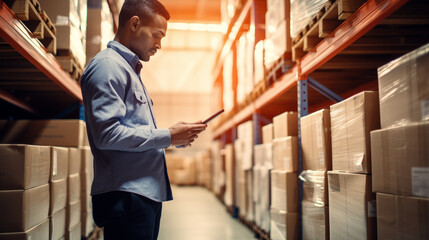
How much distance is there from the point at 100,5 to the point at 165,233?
304cm

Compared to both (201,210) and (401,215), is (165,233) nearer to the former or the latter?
(201,210)

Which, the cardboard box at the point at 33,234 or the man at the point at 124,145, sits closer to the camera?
the man at the point at 124,145

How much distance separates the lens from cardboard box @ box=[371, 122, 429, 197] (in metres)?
1.59

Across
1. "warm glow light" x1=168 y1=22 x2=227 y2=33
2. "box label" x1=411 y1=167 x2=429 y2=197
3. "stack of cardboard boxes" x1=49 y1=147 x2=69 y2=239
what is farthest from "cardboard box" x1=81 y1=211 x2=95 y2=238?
"warm glow light" x1=168 y1=22 x2=227 y2=33

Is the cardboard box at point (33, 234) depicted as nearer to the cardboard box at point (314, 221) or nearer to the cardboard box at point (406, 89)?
the cardboard box at point (314, 221)

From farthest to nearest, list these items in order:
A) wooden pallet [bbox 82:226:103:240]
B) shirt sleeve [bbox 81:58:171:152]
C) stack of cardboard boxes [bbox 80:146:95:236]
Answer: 1. wooden pallet [bbox 82:226:103:240]
2. stack of cardboard boxes [bbox 80:146:95:236]
3. shirt sleeve [bbox 81:58:171:152]

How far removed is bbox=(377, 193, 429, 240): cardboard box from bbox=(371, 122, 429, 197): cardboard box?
0.12 ft

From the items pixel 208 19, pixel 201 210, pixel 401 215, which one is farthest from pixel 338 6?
pixel 208 19

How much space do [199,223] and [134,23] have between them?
4621mm

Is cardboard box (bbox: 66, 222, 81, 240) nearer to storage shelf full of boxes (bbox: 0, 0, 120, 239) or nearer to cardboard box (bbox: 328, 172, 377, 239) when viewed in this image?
storage shelf full of boxes (bbox: 0, 0, 120, 239)

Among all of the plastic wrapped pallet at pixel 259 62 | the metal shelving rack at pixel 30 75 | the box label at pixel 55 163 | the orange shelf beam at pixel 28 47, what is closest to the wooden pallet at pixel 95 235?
the box label at pixel 55 163

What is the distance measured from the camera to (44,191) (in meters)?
2.80

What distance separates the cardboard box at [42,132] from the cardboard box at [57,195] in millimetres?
602

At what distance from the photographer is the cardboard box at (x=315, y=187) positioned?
8.98 feet
